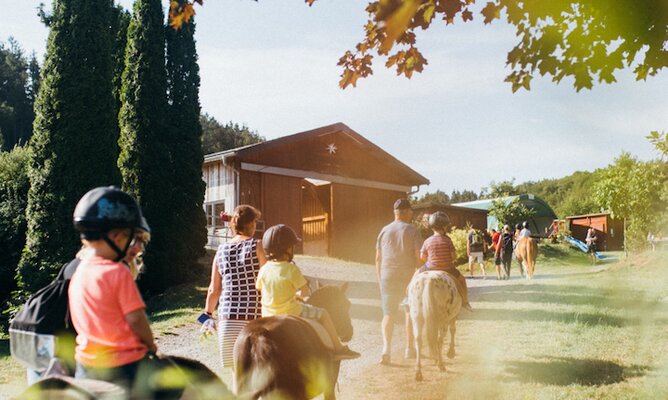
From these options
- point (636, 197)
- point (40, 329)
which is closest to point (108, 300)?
point (40, 329)

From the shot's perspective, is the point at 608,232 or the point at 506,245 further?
the point at 608,232

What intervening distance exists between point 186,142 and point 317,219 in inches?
398

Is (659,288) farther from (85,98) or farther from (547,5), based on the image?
(85,98)

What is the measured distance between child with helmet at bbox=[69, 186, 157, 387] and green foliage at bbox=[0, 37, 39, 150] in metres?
66.4

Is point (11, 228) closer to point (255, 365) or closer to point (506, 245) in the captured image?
point (255, 365)

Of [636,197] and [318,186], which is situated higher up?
[318,186]

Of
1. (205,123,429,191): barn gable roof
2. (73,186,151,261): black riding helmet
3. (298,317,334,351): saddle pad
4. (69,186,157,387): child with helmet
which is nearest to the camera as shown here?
(69,186,157,387): child with helmet

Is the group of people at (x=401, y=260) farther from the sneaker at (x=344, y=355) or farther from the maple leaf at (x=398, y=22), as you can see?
the maple leaf at (x=398, y=22)

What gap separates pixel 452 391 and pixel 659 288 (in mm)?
10649

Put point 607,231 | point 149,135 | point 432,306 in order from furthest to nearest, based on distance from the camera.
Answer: point 607,231, point 149,135, point 432,306

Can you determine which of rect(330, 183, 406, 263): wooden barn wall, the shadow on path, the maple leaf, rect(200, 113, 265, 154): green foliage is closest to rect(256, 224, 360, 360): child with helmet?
the maple leaf

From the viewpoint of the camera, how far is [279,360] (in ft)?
13.4

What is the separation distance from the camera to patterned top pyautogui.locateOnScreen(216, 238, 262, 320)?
15.9ft

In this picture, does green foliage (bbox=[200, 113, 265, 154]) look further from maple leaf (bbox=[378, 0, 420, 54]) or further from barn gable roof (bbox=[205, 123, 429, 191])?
maple leaf (bbox=[378, 0, 420, 54])
